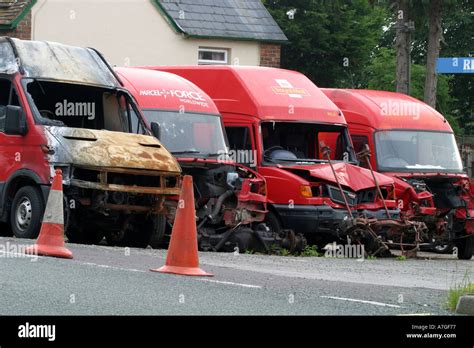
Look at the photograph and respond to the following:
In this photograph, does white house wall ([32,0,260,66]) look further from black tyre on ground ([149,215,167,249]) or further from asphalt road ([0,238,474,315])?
asphalt road ([0,238,474,315])

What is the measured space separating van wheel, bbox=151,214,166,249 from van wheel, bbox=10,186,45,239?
169 centimetres

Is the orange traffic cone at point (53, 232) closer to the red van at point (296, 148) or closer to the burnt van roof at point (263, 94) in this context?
the red van at point (296, 148)

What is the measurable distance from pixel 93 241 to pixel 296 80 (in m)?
5.50

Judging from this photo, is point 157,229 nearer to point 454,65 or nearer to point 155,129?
point 155,129

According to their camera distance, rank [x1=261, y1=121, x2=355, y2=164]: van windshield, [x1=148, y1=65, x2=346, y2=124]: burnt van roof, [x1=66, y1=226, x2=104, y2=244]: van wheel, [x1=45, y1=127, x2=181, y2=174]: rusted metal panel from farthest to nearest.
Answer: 1. [x1=261, y1=121, x2=355, y2=164]: van windshield
2. [x1=148, y1=65, x2=346, y2=124]: burnt van roof
3. [x1=66, y1=226, x2=104, y2=244]: van wheel
4. [x1=45, y1=127, x2=181, y2=174]: rusted metal panel

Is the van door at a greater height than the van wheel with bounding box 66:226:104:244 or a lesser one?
greater

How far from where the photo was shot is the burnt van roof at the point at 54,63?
60.2ft

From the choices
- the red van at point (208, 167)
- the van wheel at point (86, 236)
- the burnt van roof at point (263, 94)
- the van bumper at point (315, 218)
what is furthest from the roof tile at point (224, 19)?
the van wheel at point (86, 236)

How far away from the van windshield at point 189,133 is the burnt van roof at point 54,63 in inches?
40.3

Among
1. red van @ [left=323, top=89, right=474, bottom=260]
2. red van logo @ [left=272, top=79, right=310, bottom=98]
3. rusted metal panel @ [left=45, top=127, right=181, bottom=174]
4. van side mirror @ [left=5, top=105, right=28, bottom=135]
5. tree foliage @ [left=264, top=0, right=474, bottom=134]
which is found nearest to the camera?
rusted metal panel @ [left=45, top=127, right=181, bottom=174]

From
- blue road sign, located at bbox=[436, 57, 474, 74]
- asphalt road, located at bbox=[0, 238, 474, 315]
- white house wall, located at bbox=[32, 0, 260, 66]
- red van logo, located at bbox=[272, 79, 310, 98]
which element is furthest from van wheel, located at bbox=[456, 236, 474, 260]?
white house wall, located at bbox=[32, 0, 260, 66]

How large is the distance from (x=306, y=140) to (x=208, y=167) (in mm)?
3302

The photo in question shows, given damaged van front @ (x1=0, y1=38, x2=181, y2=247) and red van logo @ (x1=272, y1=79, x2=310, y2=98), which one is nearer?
damaged van front @ (x1=0, y1=38, x2=181, y2=247)

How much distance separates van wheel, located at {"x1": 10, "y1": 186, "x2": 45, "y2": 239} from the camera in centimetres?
1720
